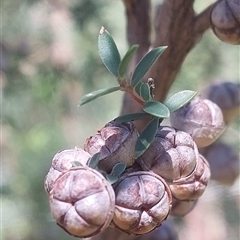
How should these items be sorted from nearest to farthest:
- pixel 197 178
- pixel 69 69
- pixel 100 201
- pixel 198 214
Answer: pixel 100 201
pixel 197 178
pixel 69 69
pixel 198 214

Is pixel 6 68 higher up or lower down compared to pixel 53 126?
higher up

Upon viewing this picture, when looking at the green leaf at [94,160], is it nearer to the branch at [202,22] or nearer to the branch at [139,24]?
the branch at [202,22]

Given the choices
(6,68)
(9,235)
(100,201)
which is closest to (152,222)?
(100,201)

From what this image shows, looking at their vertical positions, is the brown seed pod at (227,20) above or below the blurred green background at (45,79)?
above

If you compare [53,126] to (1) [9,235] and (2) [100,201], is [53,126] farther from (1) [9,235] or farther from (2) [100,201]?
(2) [100,201]

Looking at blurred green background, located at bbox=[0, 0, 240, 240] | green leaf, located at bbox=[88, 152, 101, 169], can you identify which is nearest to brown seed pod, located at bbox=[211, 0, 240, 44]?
green leaf, located at bbox=[88, 152, 101, 169]

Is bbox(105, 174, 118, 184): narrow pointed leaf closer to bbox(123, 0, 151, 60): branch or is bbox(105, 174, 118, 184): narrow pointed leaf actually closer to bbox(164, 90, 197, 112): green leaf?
bbox(164, 90, 197, 112): green leaf

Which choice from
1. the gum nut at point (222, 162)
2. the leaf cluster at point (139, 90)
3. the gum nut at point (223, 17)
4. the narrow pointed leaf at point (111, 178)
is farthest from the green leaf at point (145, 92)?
the gum nut at point (222, 162)
